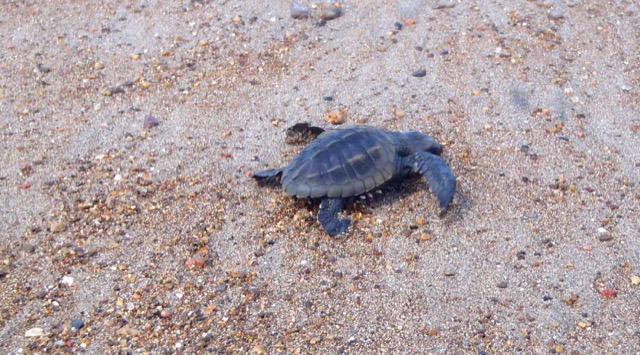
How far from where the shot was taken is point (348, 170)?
4.38 metres

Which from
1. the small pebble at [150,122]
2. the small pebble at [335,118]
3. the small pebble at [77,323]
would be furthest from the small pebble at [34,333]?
the small pebble at [335,118]

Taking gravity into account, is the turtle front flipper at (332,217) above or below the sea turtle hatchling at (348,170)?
below

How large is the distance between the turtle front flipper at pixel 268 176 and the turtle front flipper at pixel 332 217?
0.39 m

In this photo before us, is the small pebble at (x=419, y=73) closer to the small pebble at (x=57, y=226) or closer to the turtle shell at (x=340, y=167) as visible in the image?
the turtle shell at (x=340, y=167)

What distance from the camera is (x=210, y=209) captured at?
14.8ft

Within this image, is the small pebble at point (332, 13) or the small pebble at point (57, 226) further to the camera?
the small pebble at point (332, 13)

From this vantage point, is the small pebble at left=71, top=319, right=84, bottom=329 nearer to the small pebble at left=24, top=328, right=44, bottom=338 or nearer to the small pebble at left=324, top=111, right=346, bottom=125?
the small pebble at left=24, top=328, right=44, bottom=338

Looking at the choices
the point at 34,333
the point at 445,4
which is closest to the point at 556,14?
the point at 445,4

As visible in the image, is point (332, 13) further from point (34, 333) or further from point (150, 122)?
point (34, 333)

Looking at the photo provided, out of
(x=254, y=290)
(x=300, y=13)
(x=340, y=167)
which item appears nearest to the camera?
(x=254, y=290)

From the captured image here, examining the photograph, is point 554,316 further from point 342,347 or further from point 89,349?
point 89,349

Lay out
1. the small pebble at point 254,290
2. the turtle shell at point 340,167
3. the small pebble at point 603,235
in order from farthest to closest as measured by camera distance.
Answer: the turtle shell at point 340,167, the small pebble at point 603,235, the small pebble at point 254,290

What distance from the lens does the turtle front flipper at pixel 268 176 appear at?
4562 millimetres

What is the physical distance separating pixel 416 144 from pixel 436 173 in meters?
0.32
